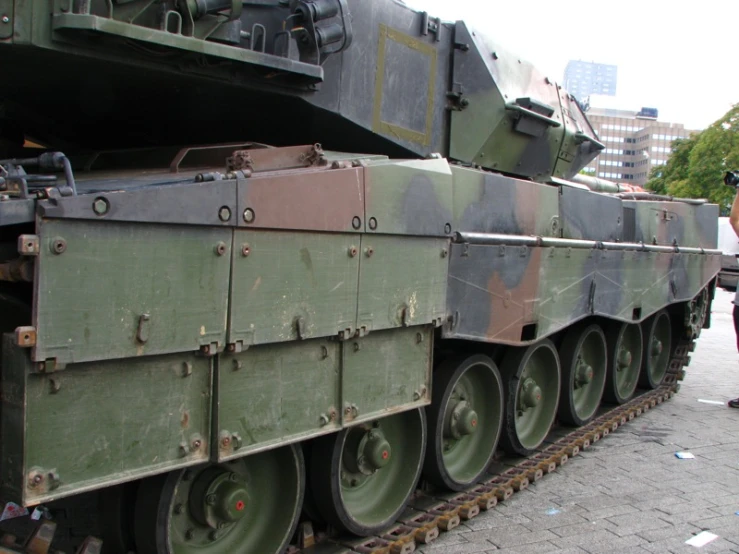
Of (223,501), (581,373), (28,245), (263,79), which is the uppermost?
(263,79)

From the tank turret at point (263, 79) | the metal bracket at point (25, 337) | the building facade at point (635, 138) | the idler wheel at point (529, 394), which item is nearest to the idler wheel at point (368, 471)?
the idler wheel at point (529, 394)

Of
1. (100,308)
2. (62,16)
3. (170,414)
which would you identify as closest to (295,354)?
(170,414)

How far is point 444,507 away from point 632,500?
145cm

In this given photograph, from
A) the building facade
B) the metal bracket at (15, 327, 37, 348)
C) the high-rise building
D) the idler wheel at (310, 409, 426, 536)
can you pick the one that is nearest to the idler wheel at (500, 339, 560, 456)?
the idler wheel at (310, 409, 426, 536)

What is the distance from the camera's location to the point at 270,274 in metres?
3.56

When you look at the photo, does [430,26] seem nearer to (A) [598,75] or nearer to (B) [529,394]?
(B) [529,394]

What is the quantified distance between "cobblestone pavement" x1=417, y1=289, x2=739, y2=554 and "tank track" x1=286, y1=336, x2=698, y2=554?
7cm

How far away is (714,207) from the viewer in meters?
9.23

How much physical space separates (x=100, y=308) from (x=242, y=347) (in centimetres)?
72

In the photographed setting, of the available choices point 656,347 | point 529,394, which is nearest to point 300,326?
point 529,394

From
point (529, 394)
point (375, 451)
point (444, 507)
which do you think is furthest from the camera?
point (529, 394)

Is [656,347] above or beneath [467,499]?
above

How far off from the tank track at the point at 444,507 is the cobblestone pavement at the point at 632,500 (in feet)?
0.24

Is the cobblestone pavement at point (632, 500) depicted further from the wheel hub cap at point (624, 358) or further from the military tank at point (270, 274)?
the wheel hub cap at point (624, 358)
